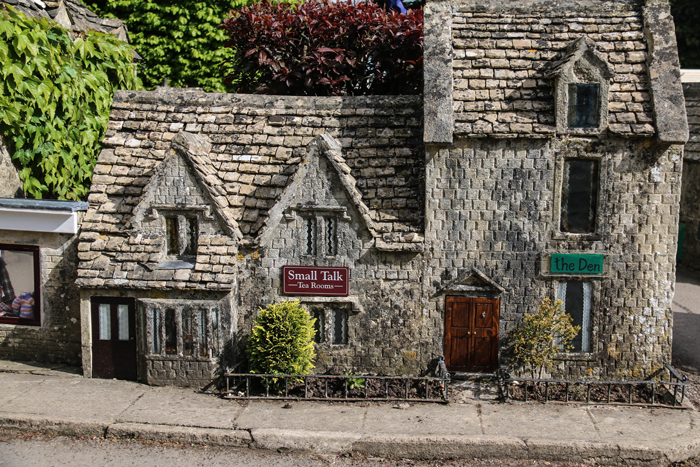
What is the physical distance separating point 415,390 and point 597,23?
894 centimetres

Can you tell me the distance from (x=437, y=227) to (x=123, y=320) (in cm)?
686

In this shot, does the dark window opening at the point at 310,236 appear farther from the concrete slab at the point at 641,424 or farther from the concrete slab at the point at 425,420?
the concrete slab at the point at 641,424

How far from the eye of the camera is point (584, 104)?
11.7 meters

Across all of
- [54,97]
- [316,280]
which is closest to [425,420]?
[316,280]

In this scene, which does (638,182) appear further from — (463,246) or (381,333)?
(381,333)

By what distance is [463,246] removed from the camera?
1188 centimetres

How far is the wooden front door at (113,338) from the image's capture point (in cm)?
1191

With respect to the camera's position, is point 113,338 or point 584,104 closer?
point 584,104

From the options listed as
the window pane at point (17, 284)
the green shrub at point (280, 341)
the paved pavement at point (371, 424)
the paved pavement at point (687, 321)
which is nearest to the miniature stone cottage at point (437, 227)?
the green shrub at point (280, 341)

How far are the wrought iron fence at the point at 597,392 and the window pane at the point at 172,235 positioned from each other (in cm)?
727

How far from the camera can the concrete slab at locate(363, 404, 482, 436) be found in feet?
33.0

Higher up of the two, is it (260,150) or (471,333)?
(260,150)

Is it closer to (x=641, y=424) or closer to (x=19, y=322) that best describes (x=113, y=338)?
(x=19, y=322)

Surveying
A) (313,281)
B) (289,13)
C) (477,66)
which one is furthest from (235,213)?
(289,13)
